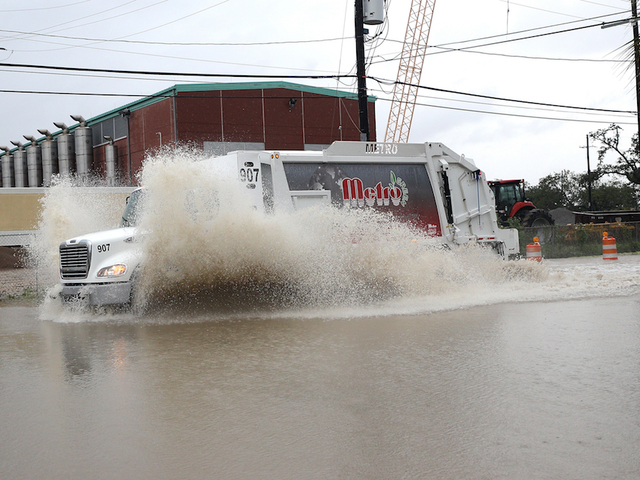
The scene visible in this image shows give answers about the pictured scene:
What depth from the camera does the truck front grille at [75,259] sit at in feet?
35.2

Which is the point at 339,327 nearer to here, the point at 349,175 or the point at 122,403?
the point at 122,403

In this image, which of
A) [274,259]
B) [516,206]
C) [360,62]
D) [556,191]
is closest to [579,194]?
[556,191]

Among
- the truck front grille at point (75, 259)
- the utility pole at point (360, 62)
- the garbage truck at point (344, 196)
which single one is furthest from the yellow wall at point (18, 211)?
the truck front grille at point (75, 259)

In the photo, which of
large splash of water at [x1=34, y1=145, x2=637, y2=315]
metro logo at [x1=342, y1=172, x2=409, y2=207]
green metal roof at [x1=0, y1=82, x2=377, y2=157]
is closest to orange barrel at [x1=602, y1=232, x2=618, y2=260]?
large splash of water at [x1=34, y1=145, x2=637, y2=315]

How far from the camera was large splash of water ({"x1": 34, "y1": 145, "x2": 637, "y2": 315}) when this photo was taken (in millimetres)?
10570

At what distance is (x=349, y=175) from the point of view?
13.5 metres

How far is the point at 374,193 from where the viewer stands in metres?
13.6

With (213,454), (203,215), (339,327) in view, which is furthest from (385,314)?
(213,454)

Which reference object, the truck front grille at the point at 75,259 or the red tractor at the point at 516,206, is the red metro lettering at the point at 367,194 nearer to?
the truck front grille at the point at 75,259

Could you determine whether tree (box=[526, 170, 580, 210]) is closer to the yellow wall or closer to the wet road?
the yellow wall

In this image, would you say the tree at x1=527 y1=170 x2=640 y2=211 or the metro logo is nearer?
the metro logo

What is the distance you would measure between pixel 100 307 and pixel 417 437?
26.0 feet

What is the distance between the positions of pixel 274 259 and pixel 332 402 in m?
5.90

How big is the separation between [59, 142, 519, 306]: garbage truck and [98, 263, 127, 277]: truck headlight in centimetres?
2
